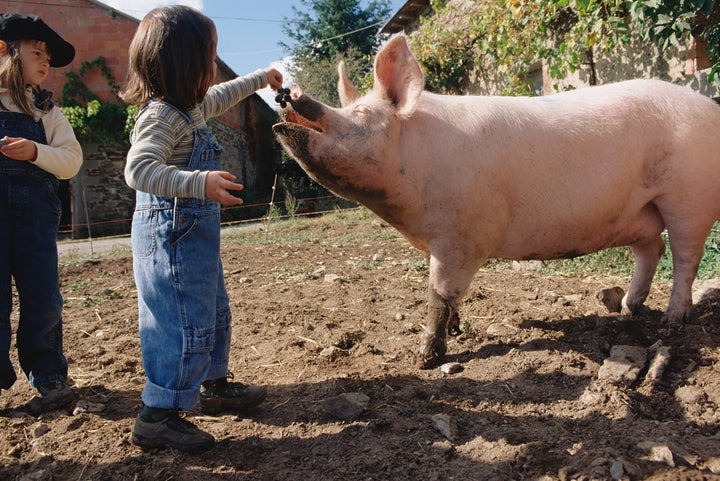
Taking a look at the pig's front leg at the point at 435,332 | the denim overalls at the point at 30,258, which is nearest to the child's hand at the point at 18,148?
the denim overalls at the point at 30,258

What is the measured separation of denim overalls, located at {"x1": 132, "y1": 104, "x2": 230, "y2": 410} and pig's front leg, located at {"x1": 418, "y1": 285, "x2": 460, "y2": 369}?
1269 millimetres

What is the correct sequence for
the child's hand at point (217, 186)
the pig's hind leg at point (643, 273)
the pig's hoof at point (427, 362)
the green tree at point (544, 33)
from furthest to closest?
the green tree at point (544, 33) < the pig's hind leg at point (643, 273) < the pig's hoof at point (427, 362) < the child's hand at point (217, 186)

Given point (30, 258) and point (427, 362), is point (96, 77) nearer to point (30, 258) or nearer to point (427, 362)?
point (30, 258)

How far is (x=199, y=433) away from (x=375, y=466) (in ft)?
2.55

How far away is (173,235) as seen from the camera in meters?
2.26

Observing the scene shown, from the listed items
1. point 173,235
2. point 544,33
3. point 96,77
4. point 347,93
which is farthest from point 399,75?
point 96,77

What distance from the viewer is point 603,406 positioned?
8.19ft

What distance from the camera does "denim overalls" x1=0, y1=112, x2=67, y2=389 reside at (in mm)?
2836

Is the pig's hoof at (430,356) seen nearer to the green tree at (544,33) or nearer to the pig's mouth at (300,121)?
the pig's mouth at (300,121)

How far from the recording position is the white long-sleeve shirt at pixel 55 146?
2.82 metres

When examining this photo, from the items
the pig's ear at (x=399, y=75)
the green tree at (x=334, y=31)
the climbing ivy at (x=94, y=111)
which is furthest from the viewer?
the green tree at (x=334, y=31)

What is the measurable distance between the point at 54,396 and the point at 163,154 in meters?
1.57

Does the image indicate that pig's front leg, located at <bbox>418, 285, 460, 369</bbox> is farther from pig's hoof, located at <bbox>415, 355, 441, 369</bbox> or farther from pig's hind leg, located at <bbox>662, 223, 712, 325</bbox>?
pig's hind leg, located at <bbox>662, 223, 712, 325</bbox>

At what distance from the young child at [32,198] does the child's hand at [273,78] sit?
1.15 m
